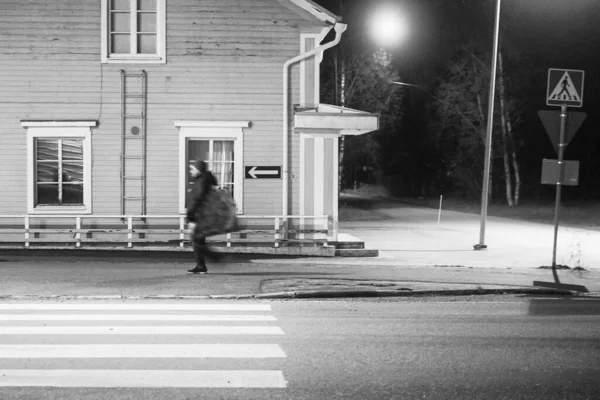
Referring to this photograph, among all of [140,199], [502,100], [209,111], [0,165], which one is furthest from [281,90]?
[502,100]

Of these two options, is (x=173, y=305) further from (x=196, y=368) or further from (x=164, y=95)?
(x=164, y=95)

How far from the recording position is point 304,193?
60.1ft

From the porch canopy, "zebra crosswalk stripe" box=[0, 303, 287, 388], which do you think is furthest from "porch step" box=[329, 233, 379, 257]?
"zebra crosswalk stripe" box=[0, 303, 287, 388]

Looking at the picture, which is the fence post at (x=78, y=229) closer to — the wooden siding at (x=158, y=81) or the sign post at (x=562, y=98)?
the wooden siding at (x=158, y=81)

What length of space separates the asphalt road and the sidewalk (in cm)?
75

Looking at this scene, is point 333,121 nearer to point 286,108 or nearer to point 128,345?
point 286,108

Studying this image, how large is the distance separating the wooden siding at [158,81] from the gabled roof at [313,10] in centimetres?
24

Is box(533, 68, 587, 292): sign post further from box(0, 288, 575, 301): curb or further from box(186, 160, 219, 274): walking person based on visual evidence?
box(186, 160, 219, 274): walking person

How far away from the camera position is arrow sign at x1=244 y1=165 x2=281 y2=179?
18.2 meters

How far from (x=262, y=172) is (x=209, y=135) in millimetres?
1506

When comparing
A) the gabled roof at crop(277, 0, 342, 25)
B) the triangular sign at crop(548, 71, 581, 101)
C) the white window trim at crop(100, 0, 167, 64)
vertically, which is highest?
the gabled roof at crop(277, 0, 342, 25)

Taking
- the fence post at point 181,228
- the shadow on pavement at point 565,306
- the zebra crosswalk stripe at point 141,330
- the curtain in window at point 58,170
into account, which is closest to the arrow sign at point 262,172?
the fence post at point 181,228

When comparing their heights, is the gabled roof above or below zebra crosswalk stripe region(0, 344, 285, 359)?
above

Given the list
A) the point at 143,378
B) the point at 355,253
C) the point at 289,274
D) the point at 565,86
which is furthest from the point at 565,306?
the point at 355,253
